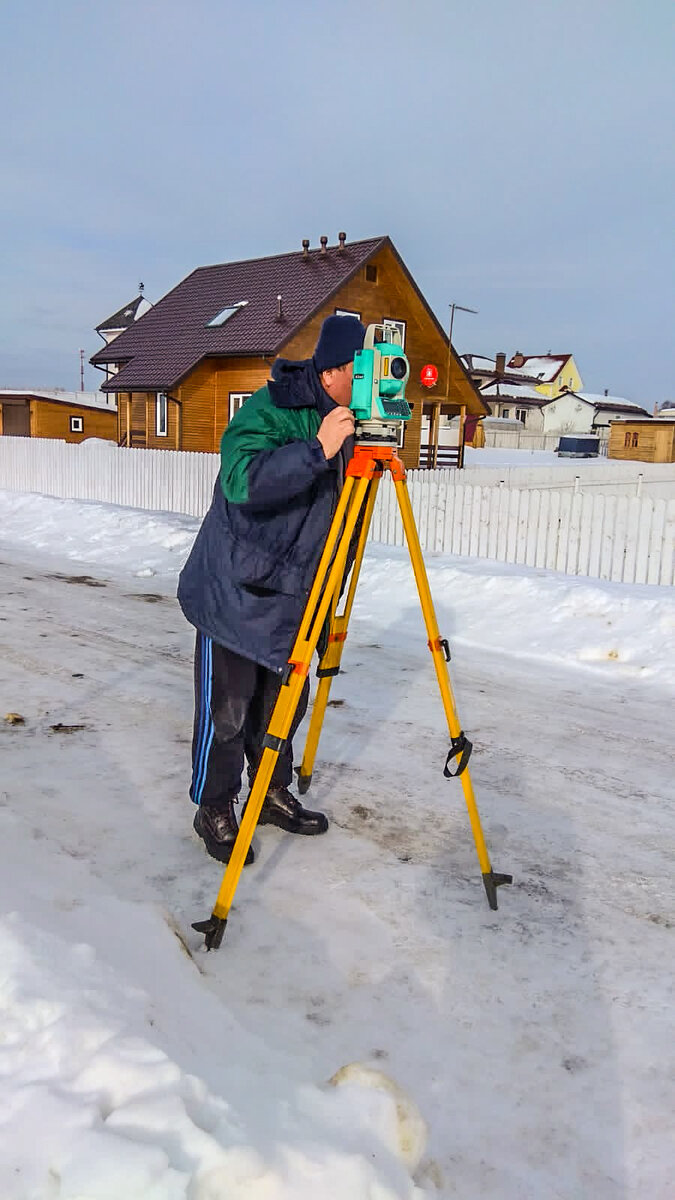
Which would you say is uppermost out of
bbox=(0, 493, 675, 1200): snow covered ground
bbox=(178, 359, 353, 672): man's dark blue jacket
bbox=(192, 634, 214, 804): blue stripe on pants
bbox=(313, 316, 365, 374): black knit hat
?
bbox=(313, 316, 365, 374): black knit hat

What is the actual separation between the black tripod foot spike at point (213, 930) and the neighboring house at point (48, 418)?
31.7 m

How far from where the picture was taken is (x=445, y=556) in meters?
10.6

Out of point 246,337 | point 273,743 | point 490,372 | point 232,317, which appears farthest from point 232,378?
point 490,372

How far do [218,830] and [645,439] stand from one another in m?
48.2

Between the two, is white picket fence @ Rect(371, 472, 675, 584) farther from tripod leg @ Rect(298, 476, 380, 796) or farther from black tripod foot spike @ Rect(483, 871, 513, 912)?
black tripod foot spike @ Rect(483, 871, 513, 912)

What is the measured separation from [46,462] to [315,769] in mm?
16321

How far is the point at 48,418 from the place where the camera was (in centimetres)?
3303

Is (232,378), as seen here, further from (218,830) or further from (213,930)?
(213,930)

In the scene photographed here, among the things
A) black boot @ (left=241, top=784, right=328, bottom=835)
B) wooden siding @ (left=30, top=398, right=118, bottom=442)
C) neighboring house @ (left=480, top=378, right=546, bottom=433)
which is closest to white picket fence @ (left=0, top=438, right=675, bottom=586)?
black boot @ (left=241, top=784, right=328, bottom=835)

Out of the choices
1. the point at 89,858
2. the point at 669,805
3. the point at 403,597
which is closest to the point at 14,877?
the point at 89,858

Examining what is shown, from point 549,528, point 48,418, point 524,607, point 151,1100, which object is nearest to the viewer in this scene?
point 151,1100

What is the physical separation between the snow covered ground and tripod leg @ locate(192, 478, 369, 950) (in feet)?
0.61

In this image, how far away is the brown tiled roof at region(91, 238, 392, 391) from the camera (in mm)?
22609

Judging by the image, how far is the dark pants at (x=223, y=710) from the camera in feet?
10.5
